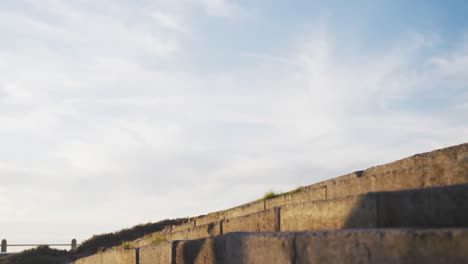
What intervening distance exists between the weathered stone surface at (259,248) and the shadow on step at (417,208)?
1.75 feet

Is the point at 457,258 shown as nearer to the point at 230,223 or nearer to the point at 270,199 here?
the point at 230,223

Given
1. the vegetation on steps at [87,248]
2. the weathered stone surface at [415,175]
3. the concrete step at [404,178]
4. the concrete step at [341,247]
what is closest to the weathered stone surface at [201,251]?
the concrete step at [341,247]

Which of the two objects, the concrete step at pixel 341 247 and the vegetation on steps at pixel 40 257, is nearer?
the concrete step at pixel 341 247

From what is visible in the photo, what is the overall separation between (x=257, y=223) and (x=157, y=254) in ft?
3.55

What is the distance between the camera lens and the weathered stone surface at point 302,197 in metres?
5.96

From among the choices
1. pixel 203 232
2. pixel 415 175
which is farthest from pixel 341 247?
pixel 203 232

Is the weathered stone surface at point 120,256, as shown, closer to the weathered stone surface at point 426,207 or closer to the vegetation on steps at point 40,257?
the weathered stone surface at point 426,207

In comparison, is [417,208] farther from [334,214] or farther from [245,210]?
[245,210]

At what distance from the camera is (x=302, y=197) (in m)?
6.46

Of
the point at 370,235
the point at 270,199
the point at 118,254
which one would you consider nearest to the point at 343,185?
the point at 270,199

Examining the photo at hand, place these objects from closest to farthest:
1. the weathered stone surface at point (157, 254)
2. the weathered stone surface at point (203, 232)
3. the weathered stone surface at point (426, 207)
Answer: the weathered stone surface at point (426, 207) < the weathered stone surface at point (157, 254) < the weathered stone surface at point (203, 232)

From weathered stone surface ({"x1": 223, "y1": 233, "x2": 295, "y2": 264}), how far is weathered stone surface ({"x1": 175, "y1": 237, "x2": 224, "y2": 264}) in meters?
0.14

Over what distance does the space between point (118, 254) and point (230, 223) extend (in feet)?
6.78

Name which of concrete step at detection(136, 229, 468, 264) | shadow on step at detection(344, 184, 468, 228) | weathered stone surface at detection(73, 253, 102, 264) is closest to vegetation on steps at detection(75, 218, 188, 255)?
weathered stone surface at detection(73, 253, 102, 264)
